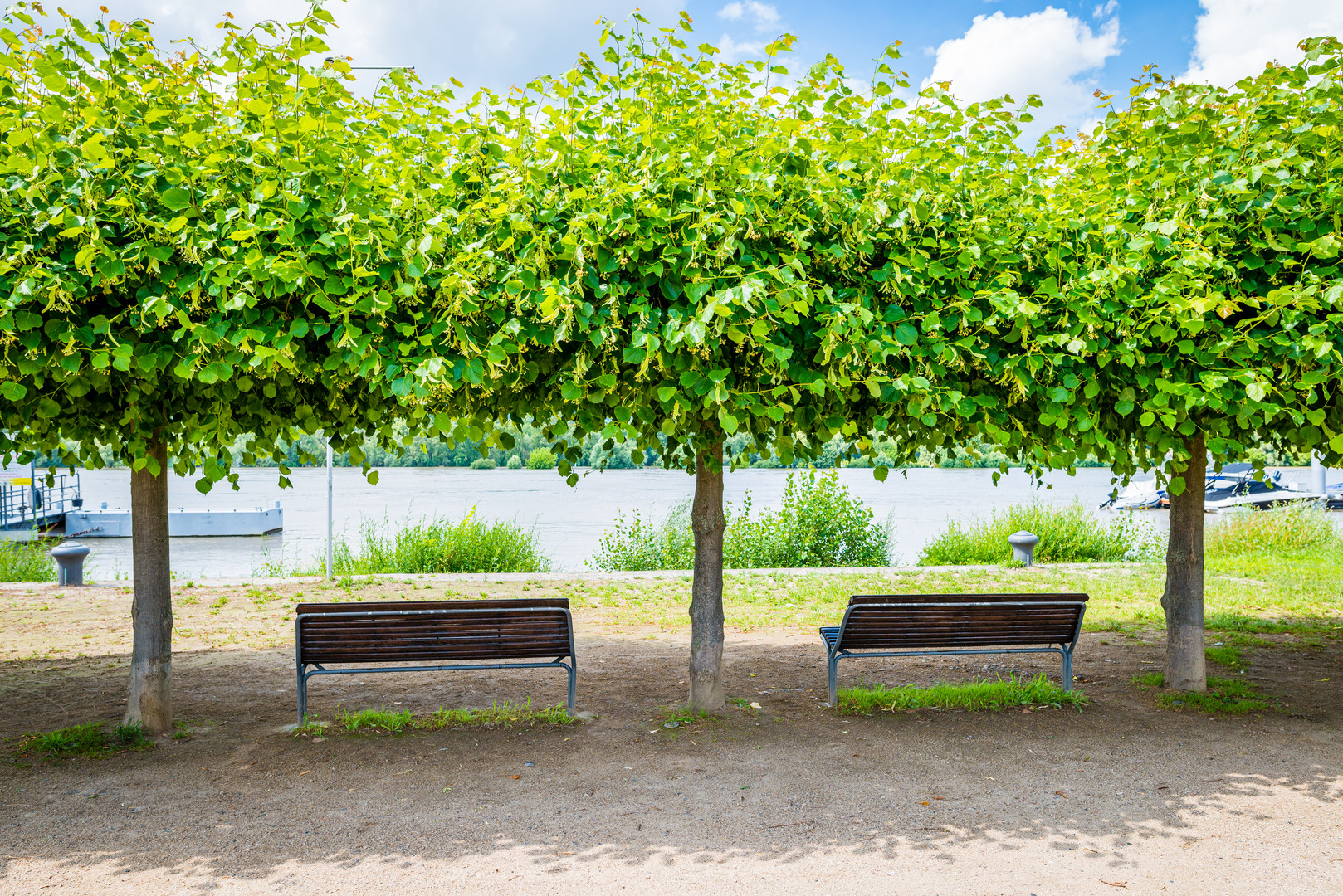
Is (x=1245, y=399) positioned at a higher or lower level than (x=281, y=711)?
higher

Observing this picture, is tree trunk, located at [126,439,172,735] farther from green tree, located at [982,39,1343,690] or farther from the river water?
green tree, located at [982,39,1343,690]

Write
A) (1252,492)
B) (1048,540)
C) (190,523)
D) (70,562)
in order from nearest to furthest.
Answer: (70,562)
(1048,540)
(190,523)
(1252,492)

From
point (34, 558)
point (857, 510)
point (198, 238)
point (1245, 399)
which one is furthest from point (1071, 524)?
point (34, 558)

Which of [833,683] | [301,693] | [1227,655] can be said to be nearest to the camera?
[301,693]

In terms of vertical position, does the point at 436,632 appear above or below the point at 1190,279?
below

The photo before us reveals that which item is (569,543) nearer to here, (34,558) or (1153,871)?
(34,558)

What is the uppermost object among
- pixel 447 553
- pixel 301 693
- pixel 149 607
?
pixel 149 607

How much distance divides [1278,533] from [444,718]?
1437 cm

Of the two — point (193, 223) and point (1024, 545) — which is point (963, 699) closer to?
point (193, 223)

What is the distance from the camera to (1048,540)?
14148mm

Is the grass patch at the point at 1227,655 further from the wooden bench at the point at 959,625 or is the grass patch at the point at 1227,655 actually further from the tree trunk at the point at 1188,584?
the wooden bench at the point at 959,625

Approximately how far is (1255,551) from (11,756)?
15886 millimetres

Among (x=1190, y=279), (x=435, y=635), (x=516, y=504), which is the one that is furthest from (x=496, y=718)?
(x=516, y=504)

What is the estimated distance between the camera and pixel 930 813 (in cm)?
409
